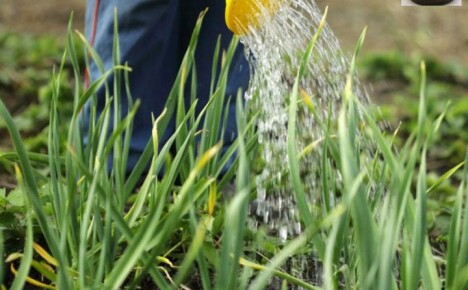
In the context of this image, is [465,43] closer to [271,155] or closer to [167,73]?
[167,73]

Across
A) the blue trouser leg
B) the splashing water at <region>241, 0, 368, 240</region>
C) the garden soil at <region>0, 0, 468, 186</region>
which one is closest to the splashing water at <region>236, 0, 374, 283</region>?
the splashing water at <region>241, 0, 368, 240</region>

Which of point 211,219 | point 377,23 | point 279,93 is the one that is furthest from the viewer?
point 377,23

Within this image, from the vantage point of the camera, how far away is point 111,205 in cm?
159

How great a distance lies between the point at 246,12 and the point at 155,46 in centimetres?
78

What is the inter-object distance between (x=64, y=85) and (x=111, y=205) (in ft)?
7.02

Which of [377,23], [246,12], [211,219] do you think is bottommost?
[377,23]

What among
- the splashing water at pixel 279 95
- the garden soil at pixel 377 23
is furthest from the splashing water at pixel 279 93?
the garden soil at pixel 377 23

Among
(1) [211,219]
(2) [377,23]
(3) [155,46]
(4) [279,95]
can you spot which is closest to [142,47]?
(3) [155,46]

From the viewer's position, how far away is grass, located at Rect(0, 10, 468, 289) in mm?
1366

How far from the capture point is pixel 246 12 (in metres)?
1.93

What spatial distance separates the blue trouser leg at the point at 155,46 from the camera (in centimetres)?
262

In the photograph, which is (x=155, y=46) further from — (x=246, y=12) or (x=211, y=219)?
(x=211, y=219)

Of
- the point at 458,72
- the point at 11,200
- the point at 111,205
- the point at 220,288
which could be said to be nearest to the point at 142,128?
the point at 11,200

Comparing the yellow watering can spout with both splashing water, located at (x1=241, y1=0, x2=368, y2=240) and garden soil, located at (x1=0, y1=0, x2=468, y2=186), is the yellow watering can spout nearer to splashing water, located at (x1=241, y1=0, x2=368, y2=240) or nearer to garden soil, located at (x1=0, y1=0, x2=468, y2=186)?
splashing water, located at (x1=241, y1=0, x2=368, y2=240)
